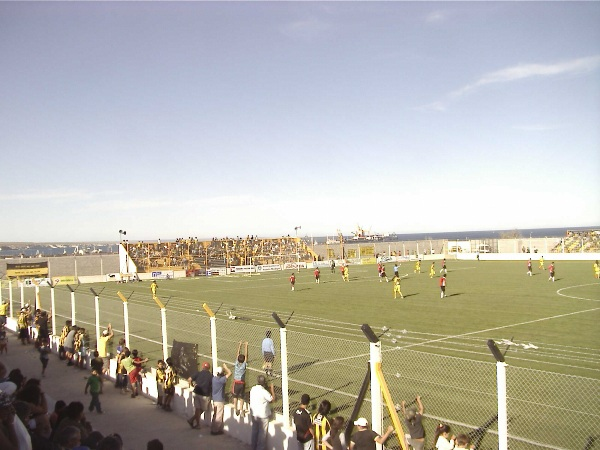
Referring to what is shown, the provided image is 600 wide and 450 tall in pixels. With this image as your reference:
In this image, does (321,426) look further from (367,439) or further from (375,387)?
(367,439)

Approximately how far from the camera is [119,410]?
12.8m

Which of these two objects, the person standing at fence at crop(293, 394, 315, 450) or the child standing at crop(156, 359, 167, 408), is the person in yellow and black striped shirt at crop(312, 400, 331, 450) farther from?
the child standing at crop(156, 359, 167, 408)

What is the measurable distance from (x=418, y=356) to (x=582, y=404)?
5728mm

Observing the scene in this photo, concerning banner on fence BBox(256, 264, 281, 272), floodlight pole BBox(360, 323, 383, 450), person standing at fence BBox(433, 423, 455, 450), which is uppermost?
floodlight pole BBox(360, 323, 383, 450)

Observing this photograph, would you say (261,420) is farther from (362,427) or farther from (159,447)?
(159,447)

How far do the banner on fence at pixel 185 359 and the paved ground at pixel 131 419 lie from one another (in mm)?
1065

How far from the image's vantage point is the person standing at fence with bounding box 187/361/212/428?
438 inches

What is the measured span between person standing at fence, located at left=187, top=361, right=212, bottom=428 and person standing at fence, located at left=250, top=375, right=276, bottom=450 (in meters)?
1.77

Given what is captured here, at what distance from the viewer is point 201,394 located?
438 inches

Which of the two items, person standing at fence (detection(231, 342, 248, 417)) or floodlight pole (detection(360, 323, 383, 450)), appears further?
person standing at fence (detection(231, 342, 248, 417))

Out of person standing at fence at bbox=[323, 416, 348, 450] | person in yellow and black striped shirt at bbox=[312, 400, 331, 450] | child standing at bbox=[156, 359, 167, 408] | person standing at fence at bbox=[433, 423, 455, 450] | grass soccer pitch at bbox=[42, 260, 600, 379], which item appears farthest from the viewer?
grass soccer pitch at bbox=[42, 260, 600, 379]

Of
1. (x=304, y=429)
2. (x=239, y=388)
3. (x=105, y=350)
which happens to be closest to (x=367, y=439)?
(x=304, y=429)

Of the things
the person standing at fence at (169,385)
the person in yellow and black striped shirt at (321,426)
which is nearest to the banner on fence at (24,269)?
the person standing at fence at (169,385)

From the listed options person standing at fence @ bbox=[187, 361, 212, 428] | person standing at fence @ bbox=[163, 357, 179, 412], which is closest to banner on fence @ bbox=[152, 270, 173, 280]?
person standing at fence @ bbox=[163, 357, 179, 412]
